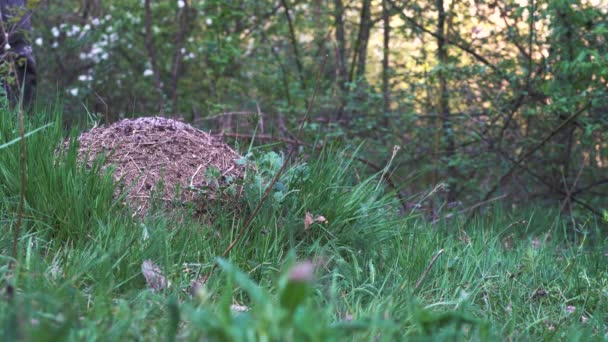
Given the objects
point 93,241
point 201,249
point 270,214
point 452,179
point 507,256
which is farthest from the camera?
point 452,179

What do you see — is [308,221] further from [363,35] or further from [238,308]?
[363,35]

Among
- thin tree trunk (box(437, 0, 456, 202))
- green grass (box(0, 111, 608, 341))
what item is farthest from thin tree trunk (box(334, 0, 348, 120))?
green grass (box(0, 111, 608, 341))

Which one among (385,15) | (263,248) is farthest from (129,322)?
(385,15)

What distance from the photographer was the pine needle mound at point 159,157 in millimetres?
3225

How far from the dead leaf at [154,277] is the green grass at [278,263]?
29 millimetres

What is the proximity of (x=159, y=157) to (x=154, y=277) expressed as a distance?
1.17 meters

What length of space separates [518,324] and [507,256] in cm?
94

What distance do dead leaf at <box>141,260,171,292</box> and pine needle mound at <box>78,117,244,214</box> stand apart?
668 millimetres

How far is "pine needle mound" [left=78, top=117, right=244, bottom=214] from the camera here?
3225 mm

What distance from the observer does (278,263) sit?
2854 millimetres

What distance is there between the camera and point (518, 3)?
19.2 ft

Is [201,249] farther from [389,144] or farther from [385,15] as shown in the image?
[385,15]

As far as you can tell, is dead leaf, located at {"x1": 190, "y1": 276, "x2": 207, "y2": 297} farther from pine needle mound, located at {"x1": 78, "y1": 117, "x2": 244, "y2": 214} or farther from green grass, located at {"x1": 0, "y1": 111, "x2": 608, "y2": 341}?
pine needle mound, located at {"x1": 78, "y1": 117, "x2": 244, "y2": 214}

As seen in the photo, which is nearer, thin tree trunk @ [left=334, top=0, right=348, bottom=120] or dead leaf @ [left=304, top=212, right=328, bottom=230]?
dead leaf @ [left=304, top=212, right=328, bottom=230]
